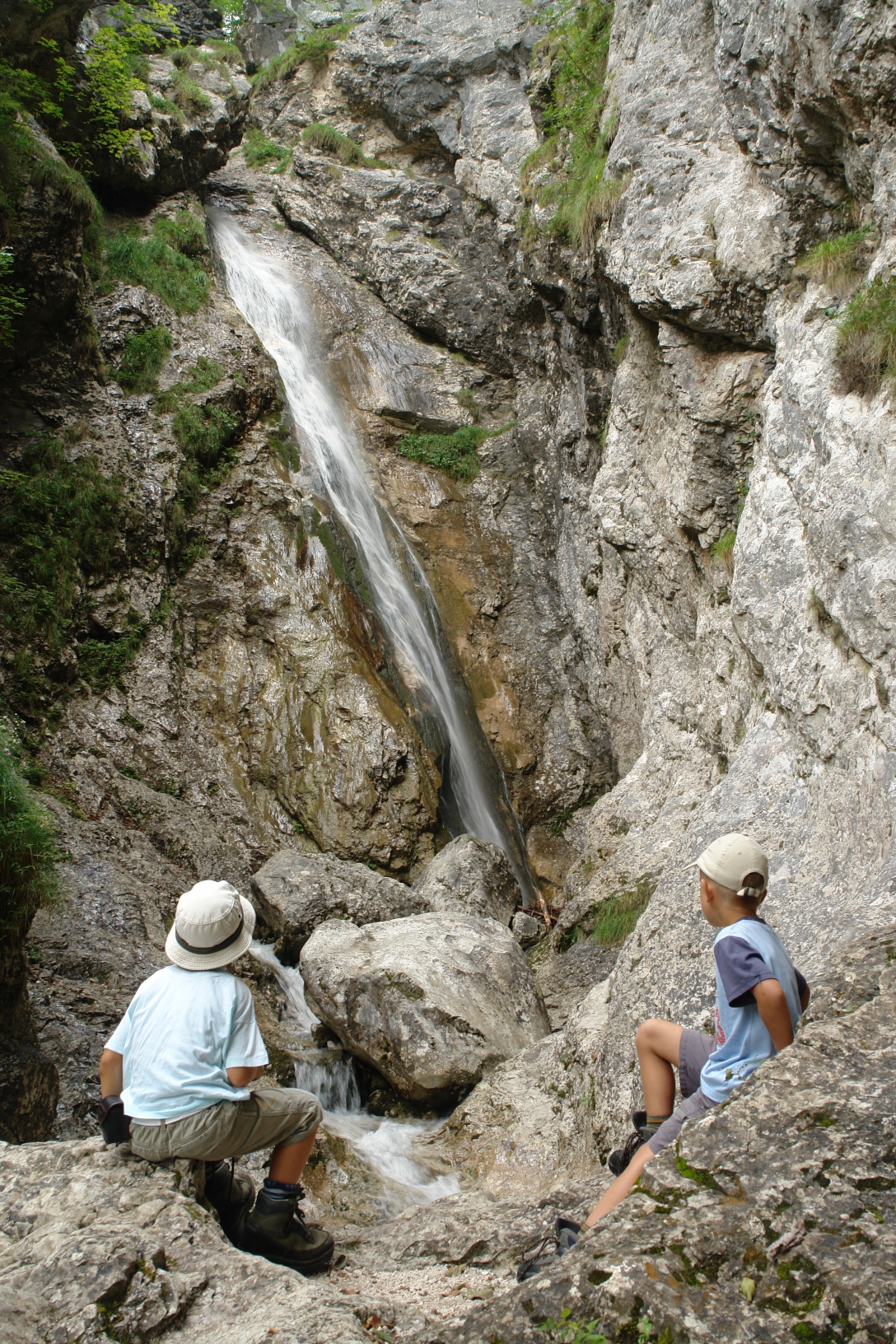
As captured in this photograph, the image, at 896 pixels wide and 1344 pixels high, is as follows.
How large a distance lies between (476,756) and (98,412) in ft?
25.4

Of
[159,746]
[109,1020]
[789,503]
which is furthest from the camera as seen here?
[159,746]

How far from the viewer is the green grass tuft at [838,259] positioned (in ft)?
22.0

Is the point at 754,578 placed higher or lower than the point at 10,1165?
higher

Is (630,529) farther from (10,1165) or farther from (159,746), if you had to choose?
(10,1165)

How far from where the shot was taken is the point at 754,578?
7062mm

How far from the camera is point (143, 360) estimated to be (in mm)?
13398

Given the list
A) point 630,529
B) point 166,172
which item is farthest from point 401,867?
point 166,172

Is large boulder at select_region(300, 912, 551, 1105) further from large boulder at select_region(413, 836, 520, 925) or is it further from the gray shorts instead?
the gray shorts

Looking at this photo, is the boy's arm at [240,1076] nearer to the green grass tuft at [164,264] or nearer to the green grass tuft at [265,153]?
the green grass tuft at [164,264]

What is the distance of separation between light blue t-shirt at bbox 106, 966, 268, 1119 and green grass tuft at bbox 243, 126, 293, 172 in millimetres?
21780

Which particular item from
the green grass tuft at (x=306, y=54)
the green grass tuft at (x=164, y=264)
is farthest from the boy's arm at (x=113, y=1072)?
the green grass tuft at (x=306, y=54)

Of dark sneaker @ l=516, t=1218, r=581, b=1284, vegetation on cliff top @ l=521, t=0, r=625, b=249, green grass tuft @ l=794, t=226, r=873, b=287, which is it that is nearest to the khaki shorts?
dark sneaker @ l=516, t=1218, r=581, b=1284

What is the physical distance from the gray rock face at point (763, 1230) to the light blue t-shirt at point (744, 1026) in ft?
1.08

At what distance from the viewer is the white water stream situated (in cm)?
527
